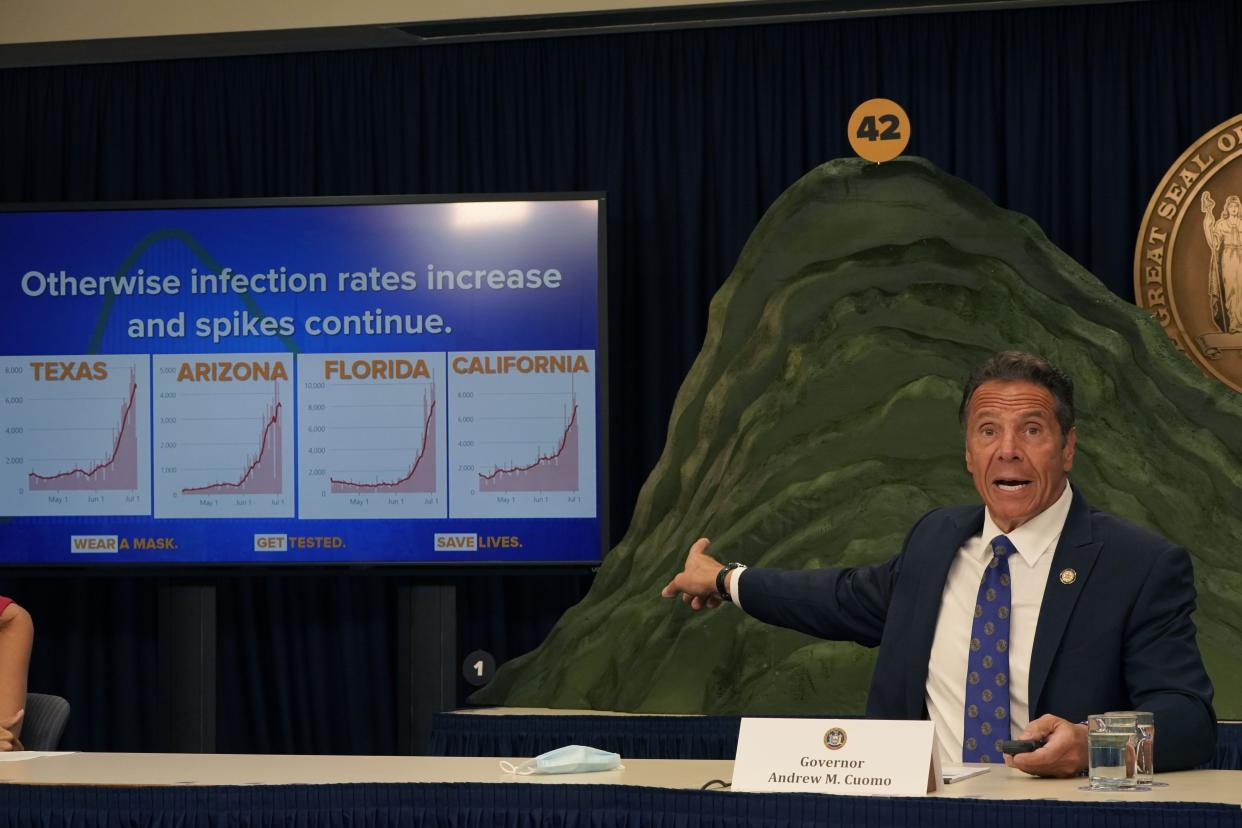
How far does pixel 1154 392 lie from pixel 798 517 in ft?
3.70

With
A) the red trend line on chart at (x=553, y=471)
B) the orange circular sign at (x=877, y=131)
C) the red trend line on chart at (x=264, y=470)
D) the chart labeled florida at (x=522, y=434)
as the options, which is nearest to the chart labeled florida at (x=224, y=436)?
the red trend line on chart at (x=264, y=470)

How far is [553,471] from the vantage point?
5035 millimetres

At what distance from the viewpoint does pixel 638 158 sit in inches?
225

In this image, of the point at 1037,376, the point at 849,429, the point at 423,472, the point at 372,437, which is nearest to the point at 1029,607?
the point at 1037,376

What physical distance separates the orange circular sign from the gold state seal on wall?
1021 millimetres

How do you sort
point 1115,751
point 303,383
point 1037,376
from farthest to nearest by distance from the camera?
point 303,383 < point 1037,376 < point 1115,751

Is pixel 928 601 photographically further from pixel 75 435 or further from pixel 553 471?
pixel 75 435

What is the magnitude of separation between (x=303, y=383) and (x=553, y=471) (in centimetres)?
87

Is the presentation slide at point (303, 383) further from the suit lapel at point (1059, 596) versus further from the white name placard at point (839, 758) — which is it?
the white name placard at point (839, 758)

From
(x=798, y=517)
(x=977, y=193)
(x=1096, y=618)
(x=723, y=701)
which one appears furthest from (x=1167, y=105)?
(x=1096, y=618)

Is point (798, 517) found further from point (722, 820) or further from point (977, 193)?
point (722, 820)

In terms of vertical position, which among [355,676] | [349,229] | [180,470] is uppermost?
[349,229]

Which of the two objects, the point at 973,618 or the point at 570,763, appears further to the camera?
the point at 973,618

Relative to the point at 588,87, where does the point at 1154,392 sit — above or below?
below
